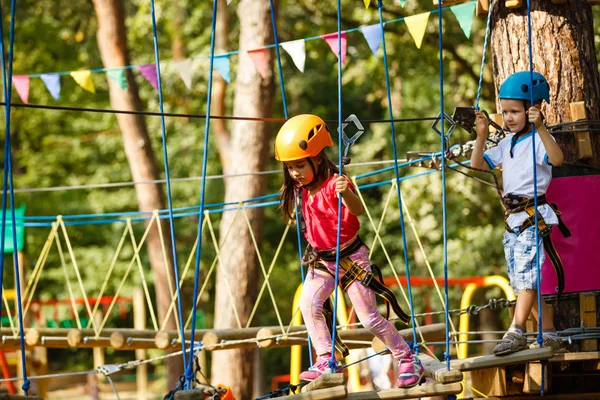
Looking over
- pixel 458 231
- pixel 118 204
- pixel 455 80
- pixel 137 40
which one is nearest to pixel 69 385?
pixel 118 204

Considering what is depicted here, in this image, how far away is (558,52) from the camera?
4.78 metres

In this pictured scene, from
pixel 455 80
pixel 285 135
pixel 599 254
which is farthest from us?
pixel 455 80

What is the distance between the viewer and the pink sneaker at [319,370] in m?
3.72

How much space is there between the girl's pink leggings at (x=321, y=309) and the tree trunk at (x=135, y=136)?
6062 millimetres

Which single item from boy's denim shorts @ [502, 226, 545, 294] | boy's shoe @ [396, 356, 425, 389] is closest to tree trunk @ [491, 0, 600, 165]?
boy's denim shorts @ [502, 226, 545, 294]

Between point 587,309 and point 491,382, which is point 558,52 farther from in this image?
point 491,382

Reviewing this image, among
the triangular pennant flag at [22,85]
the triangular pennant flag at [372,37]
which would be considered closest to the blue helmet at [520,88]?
the triangular pennant flag at [372,37]

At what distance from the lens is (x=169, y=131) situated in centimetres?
1745

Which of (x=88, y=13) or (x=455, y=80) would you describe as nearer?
(x=455, y=80)

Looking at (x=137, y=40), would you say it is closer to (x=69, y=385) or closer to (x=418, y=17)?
(x=69, y=385)

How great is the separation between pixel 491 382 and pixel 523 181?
91cm

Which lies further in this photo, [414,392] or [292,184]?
[292,184]

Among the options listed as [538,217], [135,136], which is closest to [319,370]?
[538,217]

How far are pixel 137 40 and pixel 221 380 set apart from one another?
8.69m
